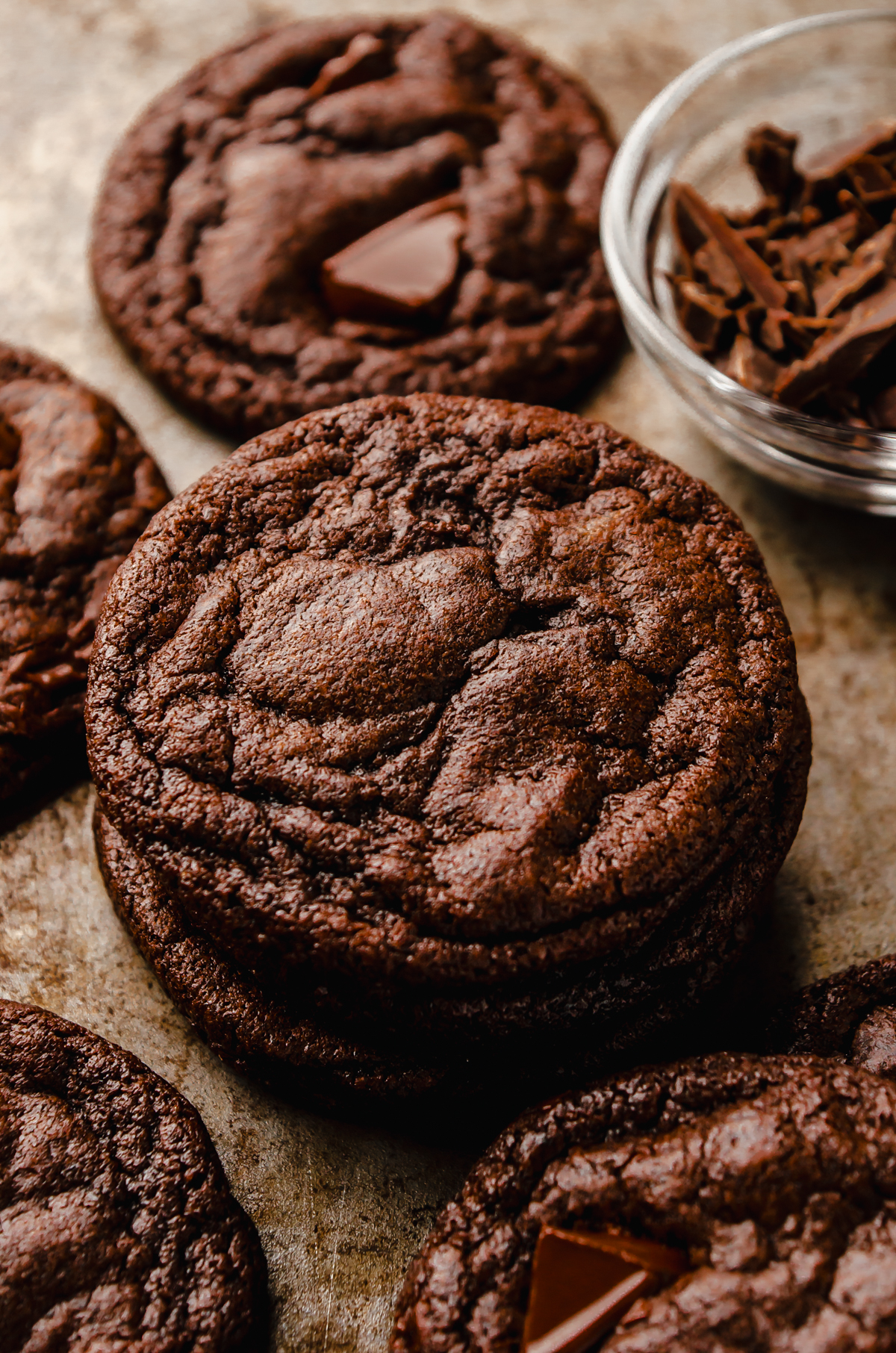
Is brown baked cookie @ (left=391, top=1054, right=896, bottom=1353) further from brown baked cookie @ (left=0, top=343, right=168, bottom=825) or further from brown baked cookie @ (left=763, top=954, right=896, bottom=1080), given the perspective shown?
brown baked cookie @ (left=0, top=343, right=168, bottom=825)

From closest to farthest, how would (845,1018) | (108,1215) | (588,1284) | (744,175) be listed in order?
(588,1284)
(108,1215)
(845,1018)
(744,175)

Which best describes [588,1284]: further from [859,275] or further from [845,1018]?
[859,275]

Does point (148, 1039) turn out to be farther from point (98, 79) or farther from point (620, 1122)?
point (98, 79)

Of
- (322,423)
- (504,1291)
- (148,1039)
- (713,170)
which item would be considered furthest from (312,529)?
(713,170)

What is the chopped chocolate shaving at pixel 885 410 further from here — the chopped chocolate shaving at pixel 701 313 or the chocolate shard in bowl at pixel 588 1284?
the chocolate shard in bowl at pixel 588 1284

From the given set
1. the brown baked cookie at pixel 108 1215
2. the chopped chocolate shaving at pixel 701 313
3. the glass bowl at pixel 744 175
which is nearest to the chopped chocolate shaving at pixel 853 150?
the glass bowl at pixel 744 175

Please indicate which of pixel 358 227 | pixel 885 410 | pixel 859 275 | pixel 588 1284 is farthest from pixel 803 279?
pixel 588 1284
